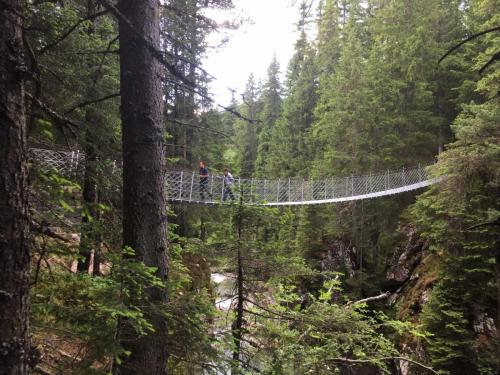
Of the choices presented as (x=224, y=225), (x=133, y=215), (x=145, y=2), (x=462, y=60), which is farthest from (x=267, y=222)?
(x=462, y=60)

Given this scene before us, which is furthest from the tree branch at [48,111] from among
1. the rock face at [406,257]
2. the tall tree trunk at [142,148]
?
the rock face at [406,257]

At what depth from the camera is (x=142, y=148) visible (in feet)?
7.03

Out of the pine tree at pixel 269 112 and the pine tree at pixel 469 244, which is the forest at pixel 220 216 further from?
the pine tree at pixel 269 112

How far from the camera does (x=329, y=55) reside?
729 inches

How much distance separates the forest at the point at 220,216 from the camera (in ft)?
4.99

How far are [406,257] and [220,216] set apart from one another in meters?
5.10

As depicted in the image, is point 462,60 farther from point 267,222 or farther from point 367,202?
point 267,222

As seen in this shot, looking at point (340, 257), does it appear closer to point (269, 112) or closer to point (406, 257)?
point (406, 257)

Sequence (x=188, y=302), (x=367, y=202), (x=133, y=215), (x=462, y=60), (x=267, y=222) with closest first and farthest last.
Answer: (x=188, y=302) < (x=133, y=215) < (x=267, y=222) < (x=462, y=60) < (x=367, y=202)

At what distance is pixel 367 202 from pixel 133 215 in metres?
10.7

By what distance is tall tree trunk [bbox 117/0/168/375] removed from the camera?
82.7 inches

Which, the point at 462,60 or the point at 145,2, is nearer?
the point at 145,2

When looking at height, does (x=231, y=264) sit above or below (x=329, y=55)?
below

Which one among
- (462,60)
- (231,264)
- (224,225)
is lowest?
(231,264)
